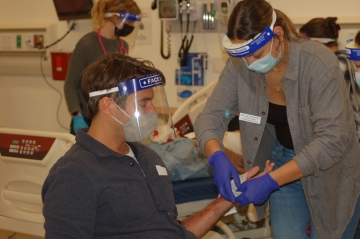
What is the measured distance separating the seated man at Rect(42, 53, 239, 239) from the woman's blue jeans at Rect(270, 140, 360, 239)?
18.7 inches

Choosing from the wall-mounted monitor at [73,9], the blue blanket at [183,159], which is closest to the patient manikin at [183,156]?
the blue blanket at [183,159]

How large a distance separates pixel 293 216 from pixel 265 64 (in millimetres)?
703

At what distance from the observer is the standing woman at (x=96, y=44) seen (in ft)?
12.1

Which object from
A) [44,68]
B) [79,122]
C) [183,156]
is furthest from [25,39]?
[183,156]

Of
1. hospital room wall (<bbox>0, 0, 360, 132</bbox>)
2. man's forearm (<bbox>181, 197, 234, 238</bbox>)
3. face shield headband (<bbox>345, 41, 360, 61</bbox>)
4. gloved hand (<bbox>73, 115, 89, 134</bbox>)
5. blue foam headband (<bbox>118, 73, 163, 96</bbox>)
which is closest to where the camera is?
blue foam headband (<bbox>118, 73, 163, 96</bbox>)

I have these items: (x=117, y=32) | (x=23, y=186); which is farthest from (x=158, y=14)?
(x=23, y=186)

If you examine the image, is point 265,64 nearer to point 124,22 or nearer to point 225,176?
point 225,176

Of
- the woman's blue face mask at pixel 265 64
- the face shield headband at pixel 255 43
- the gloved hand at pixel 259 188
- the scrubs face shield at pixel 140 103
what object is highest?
the face shield headband at pixel 255 43

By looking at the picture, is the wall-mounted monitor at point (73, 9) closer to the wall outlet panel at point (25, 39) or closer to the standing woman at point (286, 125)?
the wall outlet panel at point (25, 39)

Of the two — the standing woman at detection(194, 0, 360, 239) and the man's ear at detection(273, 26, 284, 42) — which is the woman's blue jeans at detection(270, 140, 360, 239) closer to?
the standing woman at detection(194, 0, 360, 239)

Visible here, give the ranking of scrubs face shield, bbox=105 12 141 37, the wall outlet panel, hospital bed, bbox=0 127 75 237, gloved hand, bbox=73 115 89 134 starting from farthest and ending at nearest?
the wall outlet panel
scrubs face shield, bbox=105 12 141 37
gloved hand, bbox=73 115 89 134
hospital bed, bbox=0 127 75 237

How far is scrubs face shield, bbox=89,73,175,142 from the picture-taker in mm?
1887

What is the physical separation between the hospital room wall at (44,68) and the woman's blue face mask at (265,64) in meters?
2.42

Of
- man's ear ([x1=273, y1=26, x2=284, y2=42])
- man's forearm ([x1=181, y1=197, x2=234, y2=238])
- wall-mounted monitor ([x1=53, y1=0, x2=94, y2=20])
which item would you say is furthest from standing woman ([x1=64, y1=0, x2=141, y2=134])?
man's ear ([x1=273, y1=26, x2=284, y2=42])
